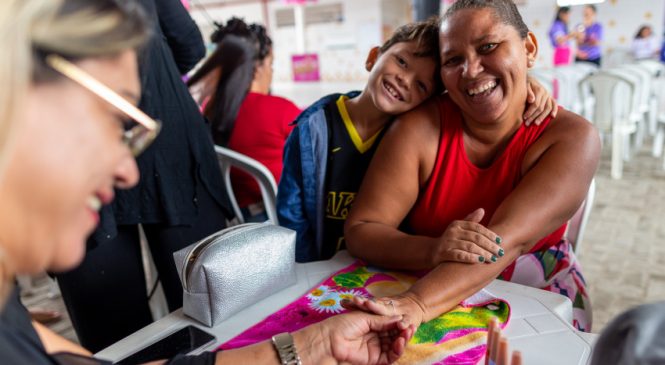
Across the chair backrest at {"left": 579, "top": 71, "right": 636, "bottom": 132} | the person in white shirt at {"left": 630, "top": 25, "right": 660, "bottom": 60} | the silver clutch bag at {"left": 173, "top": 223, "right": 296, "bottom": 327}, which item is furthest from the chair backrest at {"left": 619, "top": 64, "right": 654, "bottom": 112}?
the silver clutch bag at {"left": 173, "top": 223, "right": 296, "bottom": 327}

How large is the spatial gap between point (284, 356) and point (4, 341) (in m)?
0.45

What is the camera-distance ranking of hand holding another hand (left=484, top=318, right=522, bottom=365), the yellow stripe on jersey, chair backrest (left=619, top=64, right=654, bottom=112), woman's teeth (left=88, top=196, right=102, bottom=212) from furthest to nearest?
chair backrest (left=619, top=64, right=654, bottom=112), the yellow stripe on jersey, hand holding another hand (left=484, top=318, right=522, bottom=365), woman's teeth (left=88, top=196, right=102, bottom=212)

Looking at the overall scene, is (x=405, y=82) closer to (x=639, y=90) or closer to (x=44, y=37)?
(x=44, y=37)

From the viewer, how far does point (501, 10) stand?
1.31m

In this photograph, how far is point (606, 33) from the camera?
9.09 meters

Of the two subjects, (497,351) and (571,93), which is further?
(571,93)

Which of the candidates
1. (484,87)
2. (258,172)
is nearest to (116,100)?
(484,87)

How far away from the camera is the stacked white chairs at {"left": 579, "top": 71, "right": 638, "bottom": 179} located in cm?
467

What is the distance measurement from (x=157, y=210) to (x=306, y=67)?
11417 millimetres

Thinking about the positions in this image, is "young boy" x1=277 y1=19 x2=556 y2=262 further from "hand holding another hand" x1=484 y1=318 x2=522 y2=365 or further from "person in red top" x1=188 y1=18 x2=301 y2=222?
"hand holding another hand" x1=484 y1=318 x2=522 y2=365

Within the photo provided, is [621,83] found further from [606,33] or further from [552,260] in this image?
[606,33]

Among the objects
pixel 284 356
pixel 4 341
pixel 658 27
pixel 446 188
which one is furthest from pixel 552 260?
pixel 658 27

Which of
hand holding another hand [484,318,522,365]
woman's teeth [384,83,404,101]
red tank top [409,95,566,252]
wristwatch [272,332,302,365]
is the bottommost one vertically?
wristwatch [272,332,302,365]

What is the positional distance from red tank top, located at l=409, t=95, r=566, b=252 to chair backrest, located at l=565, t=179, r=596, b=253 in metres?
0.14
